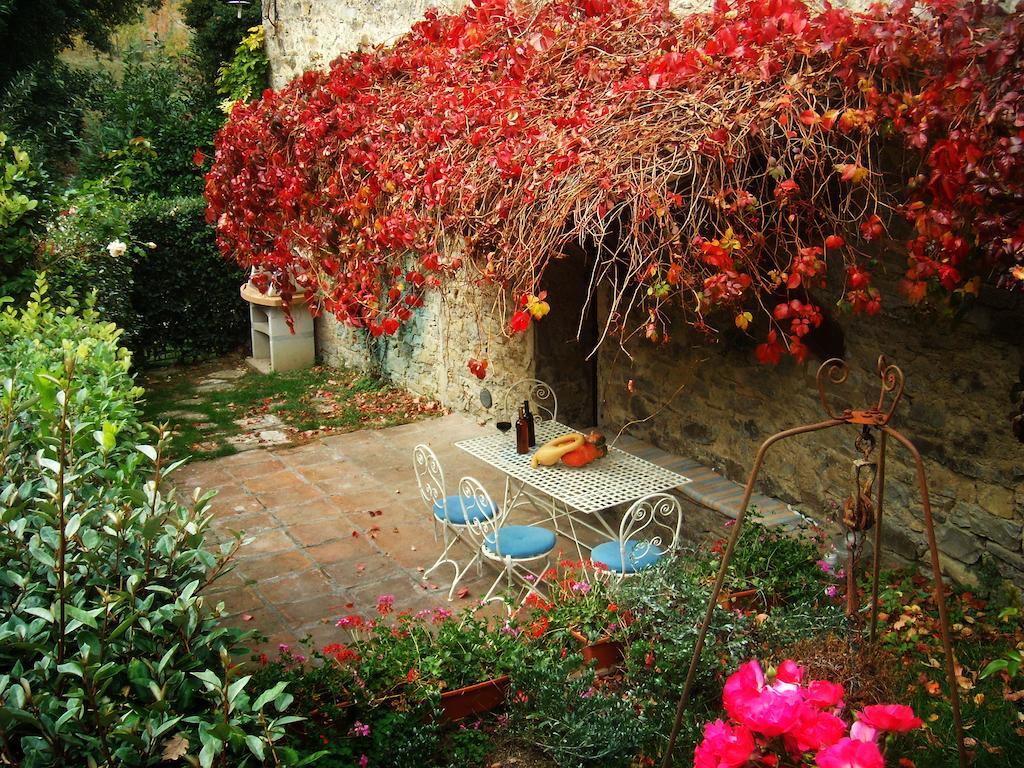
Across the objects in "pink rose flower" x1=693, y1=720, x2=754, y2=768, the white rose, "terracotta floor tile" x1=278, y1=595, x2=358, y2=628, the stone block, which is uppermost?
the white rose

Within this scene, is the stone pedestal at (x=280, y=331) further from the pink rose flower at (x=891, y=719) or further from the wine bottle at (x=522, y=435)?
the pink rose flower at (x=891, y=719)

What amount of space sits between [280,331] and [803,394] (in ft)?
20.6

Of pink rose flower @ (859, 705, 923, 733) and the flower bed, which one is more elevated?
pink rose flower @ (859, 705, 923, 733)

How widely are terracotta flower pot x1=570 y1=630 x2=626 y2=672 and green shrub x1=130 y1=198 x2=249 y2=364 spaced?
24.3 feet

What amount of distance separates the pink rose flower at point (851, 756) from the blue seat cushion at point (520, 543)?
297cm

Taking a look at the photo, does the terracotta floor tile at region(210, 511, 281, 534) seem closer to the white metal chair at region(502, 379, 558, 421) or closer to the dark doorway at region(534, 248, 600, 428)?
the white metal chair at region(502, 379, 558, 421)

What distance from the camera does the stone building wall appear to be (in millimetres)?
4305

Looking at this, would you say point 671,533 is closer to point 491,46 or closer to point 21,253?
point 491,46

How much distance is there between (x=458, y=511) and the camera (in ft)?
17.7

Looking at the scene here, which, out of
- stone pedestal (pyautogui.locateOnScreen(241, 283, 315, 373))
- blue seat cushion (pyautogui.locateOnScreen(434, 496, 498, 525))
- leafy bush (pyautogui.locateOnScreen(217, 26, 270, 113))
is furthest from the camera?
leafy bush (pyautogui.locateOnScreen(217, 26, 270, 113))

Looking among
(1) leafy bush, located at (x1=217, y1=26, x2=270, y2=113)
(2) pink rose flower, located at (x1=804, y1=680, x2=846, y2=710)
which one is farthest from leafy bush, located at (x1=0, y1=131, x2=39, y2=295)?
(2) pink rose flower, located at (x1=804, y1=680, x2=846, y2=710)

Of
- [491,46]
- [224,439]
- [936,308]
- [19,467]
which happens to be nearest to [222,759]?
[19,467]

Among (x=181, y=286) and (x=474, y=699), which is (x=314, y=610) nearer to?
(x=474, y=699)

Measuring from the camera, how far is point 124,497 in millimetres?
2893
